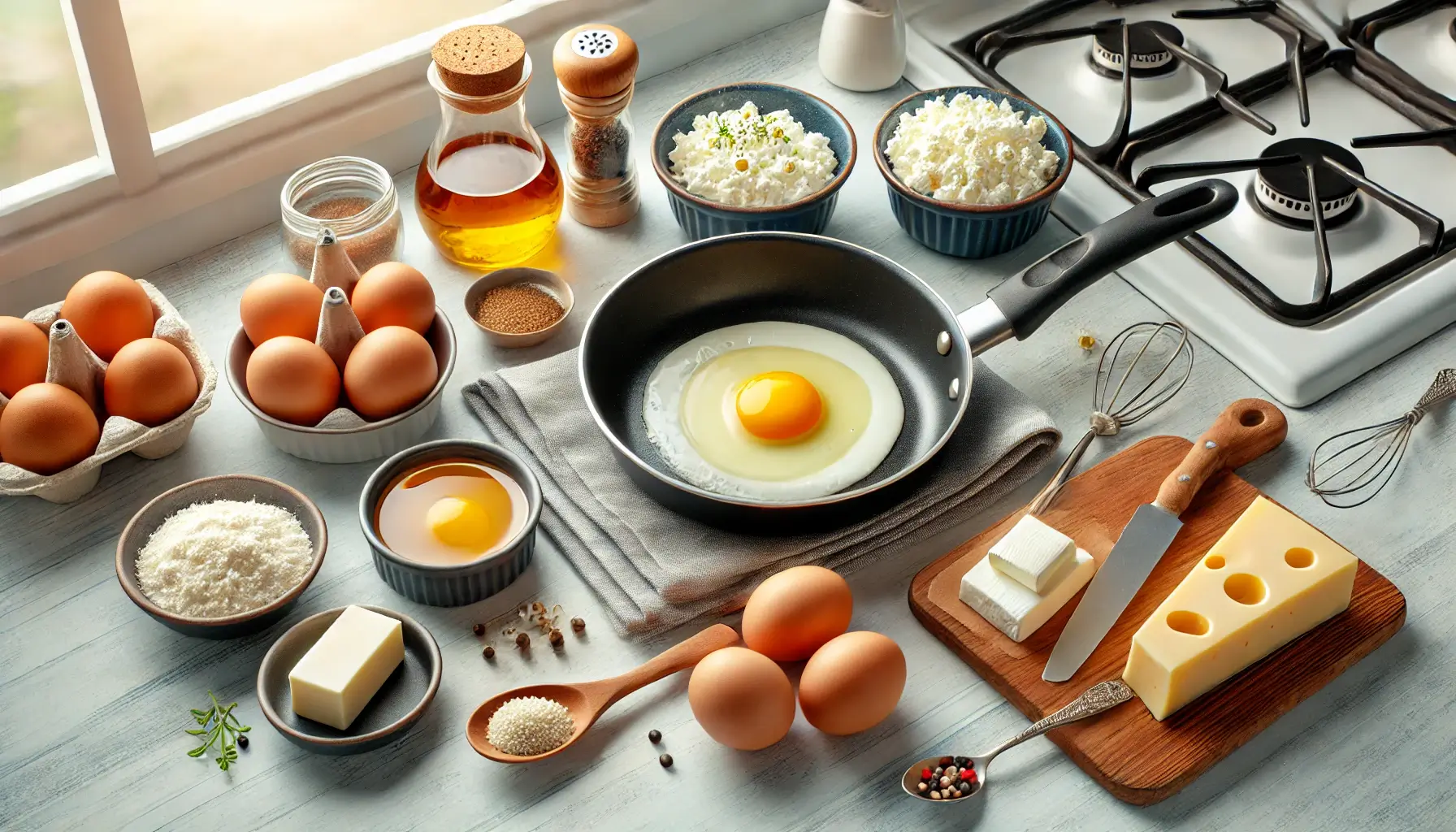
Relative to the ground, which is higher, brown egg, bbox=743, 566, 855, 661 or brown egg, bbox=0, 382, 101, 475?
brown egg, bbox=0, 382, 101, 475

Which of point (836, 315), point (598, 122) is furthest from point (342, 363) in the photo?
point (836, 315)

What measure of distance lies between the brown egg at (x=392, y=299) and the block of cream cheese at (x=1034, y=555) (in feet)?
1.94

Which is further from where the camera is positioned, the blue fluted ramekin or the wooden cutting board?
the blue fluted ramekin

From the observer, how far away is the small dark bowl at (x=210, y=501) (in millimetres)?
1097

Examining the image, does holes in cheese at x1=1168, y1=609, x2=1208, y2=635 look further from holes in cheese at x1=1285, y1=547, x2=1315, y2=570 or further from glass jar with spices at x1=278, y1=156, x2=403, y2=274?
glass jar with spices at x1=278, y1=156, x2=403, y2=274

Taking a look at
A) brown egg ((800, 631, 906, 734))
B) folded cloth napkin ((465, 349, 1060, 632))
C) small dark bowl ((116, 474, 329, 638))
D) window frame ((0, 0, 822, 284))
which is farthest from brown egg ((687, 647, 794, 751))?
window frame ((0, 0, 822, 284))

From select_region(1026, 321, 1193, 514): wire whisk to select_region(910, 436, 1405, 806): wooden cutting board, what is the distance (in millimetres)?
54

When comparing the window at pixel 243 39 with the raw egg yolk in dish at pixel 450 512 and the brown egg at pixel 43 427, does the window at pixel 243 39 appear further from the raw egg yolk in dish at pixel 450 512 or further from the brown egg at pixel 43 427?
the raw egg yolk in dish at pixel 450 512

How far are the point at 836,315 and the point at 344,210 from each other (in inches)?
21.3

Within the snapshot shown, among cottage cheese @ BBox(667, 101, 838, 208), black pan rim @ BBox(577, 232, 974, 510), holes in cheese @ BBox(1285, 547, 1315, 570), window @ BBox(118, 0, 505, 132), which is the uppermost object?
window @ BBox(118, 0, 505, 132)

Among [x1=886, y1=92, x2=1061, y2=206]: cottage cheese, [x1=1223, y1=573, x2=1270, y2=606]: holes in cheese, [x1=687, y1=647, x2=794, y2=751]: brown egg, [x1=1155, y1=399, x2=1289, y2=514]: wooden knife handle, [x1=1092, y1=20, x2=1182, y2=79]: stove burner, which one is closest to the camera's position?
[x1=687, y1=647, x2=794, y2=751]: brown egg

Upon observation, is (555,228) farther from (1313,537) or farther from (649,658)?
(1313,537)

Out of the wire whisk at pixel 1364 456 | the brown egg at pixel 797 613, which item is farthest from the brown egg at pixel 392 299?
the wire whisk at pixel 1364 456

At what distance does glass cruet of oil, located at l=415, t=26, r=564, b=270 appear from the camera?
1390 mm
